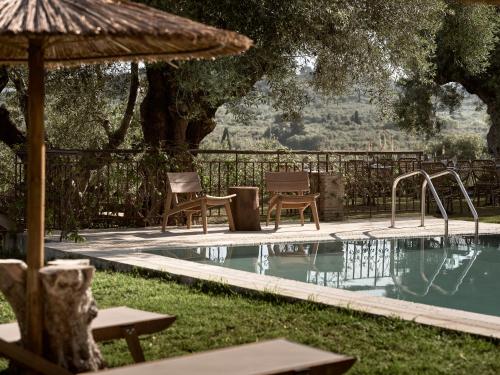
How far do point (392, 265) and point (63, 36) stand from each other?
6.50 meters

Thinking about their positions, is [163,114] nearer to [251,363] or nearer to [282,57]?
[282,57]

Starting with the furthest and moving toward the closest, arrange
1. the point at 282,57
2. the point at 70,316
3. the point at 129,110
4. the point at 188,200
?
the point at 129,110 < the point at 282,57 < the point at 188,200 < the point at 70,316

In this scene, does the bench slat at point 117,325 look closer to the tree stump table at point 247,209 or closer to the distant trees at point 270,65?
the distant trees at point 270,65

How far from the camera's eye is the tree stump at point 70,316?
420 centimetres

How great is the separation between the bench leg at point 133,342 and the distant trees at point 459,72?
14543 millimetres

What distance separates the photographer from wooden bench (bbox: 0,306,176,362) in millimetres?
4559

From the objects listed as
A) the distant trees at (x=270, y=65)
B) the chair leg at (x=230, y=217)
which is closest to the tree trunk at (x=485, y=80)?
the distant trees at (x=270, y=65)

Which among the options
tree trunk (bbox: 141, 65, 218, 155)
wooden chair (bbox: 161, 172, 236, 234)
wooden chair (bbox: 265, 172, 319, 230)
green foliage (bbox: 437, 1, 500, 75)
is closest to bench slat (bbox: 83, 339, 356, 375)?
wooden chair (bbox: 161, 172, 236, 234)

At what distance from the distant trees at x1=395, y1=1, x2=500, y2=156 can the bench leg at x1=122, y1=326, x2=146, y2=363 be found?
14.5 meters

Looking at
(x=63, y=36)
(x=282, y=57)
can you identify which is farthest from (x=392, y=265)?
(x=63, y=36)

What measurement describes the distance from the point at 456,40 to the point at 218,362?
58.0ft

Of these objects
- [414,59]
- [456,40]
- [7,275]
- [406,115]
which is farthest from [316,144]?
[7,275]

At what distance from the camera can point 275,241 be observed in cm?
1108

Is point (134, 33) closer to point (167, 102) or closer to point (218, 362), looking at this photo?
Answer: point (218, 362)
